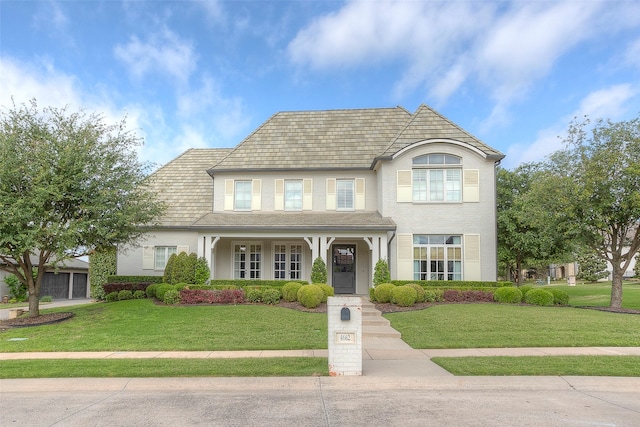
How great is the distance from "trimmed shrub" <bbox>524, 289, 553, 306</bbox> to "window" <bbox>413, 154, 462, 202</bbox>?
5025mm

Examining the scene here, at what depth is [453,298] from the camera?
1731 centimetres

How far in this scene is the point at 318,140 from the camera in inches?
901

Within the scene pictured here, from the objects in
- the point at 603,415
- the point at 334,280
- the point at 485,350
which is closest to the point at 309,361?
the point at 485,350

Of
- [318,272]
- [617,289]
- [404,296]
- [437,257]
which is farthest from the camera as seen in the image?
[437,257]

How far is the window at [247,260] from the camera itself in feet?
70.9

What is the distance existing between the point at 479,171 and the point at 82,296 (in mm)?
31422

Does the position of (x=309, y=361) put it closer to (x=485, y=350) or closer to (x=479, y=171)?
(x=485, y=350)

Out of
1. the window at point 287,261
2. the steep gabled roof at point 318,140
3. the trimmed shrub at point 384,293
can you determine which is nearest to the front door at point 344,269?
the window at point 287,261

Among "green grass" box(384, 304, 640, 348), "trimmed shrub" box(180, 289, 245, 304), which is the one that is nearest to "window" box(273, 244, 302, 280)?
"trimmed shrub" box(180, 289, 245, 304)

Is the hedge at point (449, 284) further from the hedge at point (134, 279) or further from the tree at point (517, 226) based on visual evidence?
the hedge at point (134, 279)

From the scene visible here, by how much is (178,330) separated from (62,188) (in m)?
5.99

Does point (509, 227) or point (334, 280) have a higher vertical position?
point (509, 227)

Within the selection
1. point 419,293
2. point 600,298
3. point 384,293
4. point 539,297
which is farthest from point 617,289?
point 384,293

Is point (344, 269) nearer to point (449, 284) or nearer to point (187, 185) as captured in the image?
point (449, 284)
